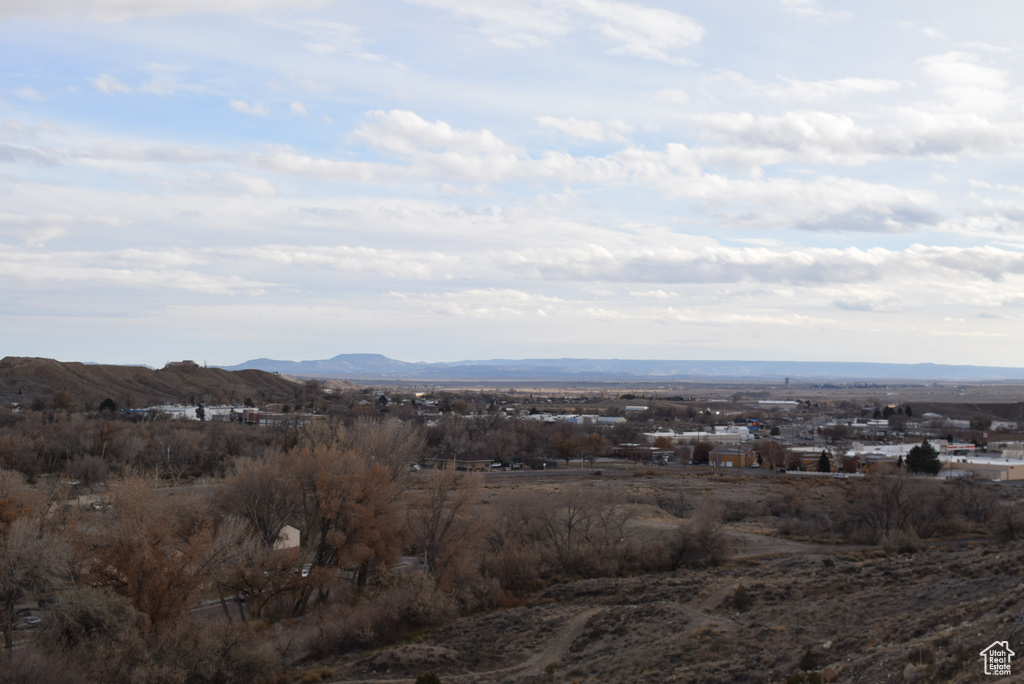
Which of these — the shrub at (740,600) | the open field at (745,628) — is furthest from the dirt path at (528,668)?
the shrub at (740,600)

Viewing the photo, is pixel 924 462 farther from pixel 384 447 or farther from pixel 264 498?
pixel 264 498

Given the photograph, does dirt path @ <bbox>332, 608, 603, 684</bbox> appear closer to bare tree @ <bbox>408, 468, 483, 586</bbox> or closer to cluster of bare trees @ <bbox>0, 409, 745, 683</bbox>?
cluster of bare trees @ <bbox>0, 409, 745, 683</bbox>

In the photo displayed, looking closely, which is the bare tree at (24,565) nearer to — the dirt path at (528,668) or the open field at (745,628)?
the open field at (745,628)

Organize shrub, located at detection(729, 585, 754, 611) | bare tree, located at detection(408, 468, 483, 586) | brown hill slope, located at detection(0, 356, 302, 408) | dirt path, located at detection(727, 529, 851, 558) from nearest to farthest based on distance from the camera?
shrub, located at detection(729, 585, 754, 611) < bare tree, located at detection(408, 468, 483, 586) < dirt path, located at detection(727, 529, 851, 558) < brown hill slope, located at detection(0, 356, 302, 408)

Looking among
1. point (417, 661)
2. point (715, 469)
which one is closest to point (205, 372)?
point (715, 469)

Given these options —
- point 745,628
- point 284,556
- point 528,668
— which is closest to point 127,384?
point 284,556

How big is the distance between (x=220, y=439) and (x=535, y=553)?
45413mm

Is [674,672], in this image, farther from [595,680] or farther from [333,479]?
[333,479]

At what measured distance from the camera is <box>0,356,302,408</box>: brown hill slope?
107062 millimetres

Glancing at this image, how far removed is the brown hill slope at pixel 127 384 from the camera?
107062mm

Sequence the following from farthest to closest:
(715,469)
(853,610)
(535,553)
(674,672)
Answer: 1. (715,469)
2. (535,553)
3. (853,610)
4. (674,672)

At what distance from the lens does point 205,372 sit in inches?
5886

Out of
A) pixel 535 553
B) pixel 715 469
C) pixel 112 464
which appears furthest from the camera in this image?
pixel 715 469

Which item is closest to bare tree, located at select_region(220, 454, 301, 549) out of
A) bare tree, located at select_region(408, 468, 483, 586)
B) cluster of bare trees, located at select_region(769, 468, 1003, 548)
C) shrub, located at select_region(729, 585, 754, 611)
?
bare tree, located at select_region(408, 468, 483, 586)
